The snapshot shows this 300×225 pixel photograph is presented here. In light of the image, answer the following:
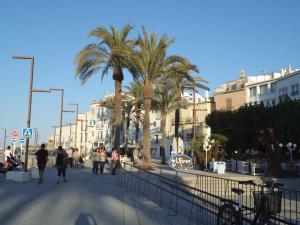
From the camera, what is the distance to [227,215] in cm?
741

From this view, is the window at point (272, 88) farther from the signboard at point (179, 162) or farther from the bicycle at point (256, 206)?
the bicycle at point (256, 206)

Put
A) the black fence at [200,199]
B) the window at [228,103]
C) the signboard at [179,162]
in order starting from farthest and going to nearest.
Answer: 1. the window at [228,103]
2. the signboard at [179,162]
3. the black fence at [200,199]

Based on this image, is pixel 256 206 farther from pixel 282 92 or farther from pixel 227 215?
pixel 282 92

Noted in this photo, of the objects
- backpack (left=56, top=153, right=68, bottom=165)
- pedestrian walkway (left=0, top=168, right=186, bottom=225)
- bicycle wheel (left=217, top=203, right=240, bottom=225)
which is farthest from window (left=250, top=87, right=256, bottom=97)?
bicycle wheel (left=217, top=203, right=240, bottom=225)

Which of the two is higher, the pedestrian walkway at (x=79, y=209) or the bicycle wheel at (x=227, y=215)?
the bicycle wheel at (x=227, y=215)

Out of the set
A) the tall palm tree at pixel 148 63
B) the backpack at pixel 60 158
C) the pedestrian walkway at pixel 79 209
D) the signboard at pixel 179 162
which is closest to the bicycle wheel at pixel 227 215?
the pedestrian walkway at pixel 79 209

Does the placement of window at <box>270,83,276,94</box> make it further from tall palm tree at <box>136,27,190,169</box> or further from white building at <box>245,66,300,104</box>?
tall palm tree at <box>136,27,190,169</box>

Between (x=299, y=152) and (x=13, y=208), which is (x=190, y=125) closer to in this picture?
(x=299, y=152)

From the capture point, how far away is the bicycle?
705 centimetres

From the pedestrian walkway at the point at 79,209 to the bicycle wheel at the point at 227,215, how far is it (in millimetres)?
2174

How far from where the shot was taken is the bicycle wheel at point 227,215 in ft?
23.4

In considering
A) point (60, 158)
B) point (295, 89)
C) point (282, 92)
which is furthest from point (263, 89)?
point (60, 158)

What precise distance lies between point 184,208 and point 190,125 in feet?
254

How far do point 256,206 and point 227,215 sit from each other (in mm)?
796
